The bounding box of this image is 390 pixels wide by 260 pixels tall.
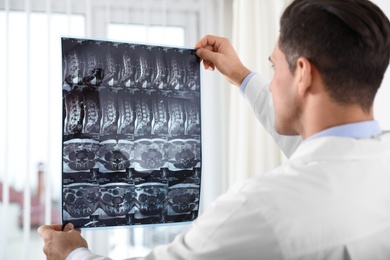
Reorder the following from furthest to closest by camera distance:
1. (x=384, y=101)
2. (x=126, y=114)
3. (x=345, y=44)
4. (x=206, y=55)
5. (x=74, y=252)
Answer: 1. (x=384, y=101)
2. (x=206, y=55)
3. (x=126, y=114)
4. (x=74, y=252)
5. (x=345, y=44)

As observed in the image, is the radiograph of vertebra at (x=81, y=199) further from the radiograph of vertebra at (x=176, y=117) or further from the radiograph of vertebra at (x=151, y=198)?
the radiograph of vertebra at (x=176, y=117)

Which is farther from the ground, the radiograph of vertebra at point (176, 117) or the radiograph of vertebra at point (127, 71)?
the radiograph of vertebra at point (127, 71)

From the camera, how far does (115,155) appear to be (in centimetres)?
136

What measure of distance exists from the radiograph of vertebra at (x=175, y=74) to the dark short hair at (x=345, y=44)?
481 mm

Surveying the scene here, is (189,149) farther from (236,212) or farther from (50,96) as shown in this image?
(50,96)

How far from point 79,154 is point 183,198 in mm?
333

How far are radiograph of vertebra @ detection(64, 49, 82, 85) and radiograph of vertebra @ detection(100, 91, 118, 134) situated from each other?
0.27 ft

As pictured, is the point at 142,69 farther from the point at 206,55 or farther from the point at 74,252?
the point at 74,252

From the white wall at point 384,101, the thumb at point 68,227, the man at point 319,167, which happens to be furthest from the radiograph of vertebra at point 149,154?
the white wall at point 384,101

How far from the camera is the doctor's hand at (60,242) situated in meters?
1.15

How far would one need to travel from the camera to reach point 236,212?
0.88 m

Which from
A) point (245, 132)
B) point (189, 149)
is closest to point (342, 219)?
point (189, 149)

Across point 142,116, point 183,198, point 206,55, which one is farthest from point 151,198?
point 206,55

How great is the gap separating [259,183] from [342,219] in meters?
0.16
